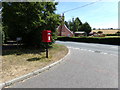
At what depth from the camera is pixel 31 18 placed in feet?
29.8

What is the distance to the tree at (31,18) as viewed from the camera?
8992 millimetres

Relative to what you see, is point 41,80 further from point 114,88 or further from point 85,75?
point 114,88

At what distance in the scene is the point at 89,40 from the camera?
22719mm

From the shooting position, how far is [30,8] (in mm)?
8984

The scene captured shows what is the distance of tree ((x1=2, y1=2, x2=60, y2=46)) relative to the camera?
29.5 feet

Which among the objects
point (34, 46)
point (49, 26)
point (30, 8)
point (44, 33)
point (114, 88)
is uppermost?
point (30, 8)

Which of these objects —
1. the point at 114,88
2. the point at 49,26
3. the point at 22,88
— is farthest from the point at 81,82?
the point at 49,26

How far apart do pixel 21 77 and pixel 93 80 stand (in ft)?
8.23

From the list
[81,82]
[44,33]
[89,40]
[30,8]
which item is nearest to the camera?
[81,82]

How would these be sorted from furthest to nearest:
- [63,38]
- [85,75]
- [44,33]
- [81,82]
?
[63,38]
[44,33]
[85,75]
[81,82]

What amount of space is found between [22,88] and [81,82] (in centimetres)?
188

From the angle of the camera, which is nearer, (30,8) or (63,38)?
(30,8)

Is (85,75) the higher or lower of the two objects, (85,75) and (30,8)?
the lower

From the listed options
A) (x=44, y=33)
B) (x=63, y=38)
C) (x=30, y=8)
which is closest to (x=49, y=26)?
(x=30, y=8)
